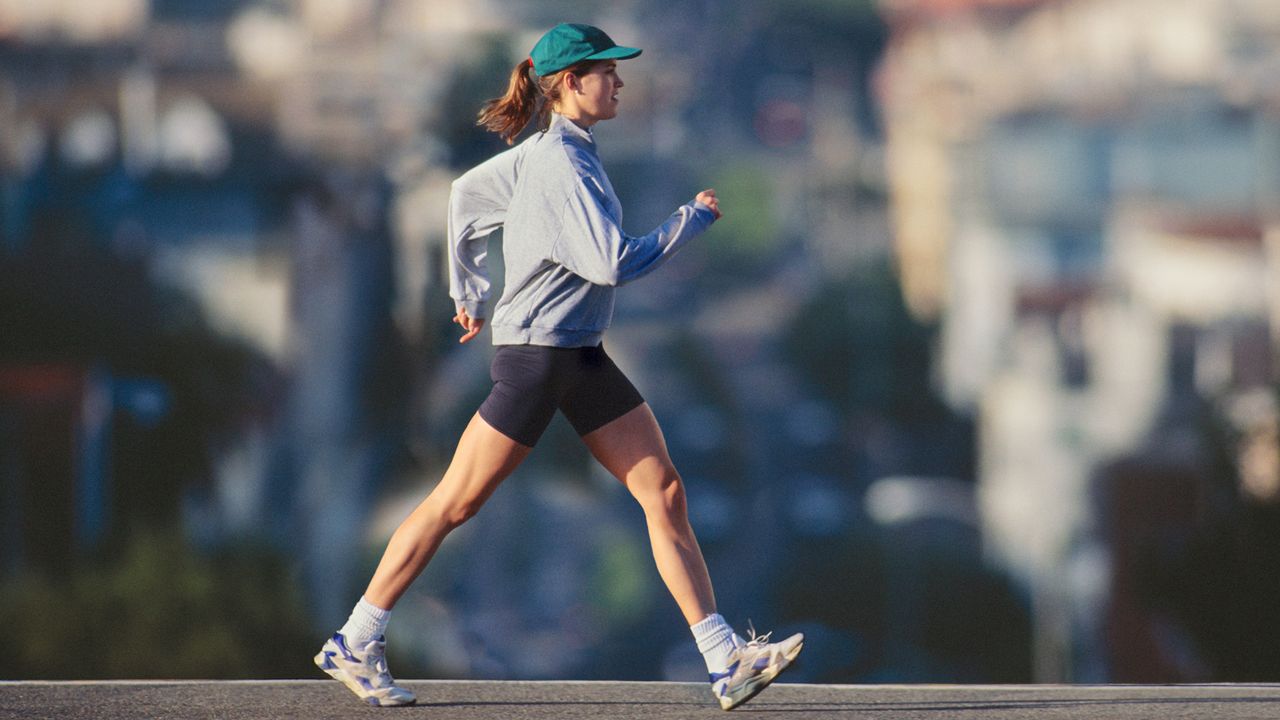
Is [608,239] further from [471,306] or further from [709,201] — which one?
[471,306]

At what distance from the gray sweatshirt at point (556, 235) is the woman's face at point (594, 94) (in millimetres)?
34

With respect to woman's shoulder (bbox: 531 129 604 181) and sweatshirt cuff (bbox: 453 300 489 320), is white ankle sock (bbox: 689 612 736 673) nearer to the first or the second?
sweatshirt cuff (bbox: 453 300 489 320)

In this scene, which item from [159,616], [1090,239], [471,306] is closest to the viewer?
[471,306]

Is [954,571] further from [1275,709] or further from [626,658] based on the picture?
[1275,709]

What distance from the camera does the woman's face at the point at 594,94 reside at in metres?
3.74

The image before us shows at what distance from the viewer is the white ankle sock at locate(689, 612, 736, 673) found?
379 centimetres

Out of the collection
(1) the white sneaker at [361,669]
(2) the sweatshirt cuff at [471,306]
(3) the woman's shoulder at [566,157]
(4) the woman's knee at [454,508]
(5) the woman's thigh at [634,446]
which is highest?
(3) the woman's shoulder at [566,157]

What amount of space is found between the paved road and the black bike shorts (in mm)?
592

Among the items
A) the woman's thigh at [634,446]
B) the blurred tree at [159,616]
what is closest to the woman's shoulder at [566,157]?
the woman's thigh at [634,446]

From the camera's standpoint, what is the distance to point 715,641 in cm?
380

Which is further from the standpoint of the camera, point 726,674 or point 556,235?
point 726,674

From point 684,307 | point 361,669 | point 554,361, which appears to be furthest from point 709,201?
point 684,307

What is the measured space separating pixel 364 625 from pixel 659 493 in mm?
661

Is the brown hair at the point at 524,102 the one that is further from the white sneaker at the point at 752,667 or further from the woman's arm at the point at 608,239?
the white sneaker at the point at 752,667
